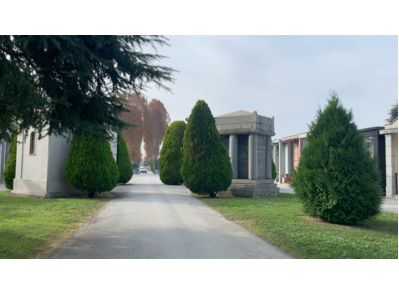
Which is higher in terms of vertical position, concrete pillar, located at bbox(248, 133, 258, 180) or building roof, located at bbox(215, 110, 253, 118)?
building roof, located at bbox(215, 110, 253, 118)

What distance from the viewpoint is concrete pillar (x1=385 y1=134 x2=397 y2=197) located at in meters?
15.6

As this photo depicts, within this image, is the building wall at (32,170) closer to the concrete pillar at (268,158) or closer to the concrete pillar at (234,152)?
the concrete pillar at (234,152)

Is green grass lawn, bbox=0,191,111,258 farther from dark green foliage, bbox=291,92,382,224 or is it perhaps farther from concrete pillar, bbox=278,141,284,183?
concrete pillar, bbox=278,141,284,183

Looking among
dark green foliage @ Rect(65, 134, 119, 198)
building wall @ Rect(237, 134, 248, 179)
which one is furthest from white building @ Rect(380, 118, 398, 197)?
dark green foliage @ Rect(65, 134, 119, 198)

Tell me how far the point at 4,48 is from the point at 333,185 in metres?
7.21

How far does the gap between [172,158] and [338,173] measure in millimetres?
15828

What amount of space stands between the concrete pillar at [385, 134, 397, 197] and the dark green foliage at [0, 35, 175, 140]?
14.7 meters

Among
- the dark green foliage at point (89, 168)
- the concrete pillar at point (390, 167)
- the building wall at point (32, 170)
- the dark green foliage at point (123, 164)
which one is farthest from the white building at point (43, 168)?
the concrete pillar at point (390, 167)

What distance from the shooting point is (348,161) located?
7191 mm

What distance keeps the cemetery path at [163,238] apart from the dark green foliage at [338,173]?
2237mm

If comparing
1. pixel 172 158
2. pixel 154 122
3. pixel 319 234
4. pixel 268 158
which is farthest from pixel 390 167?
pixel 154 122

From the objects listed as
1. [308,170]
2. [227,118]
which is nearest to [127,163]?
[227,118]

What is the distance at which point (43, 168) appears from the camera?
41.8ft

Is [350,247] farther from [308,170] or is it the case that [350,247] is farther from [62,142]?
[62,142]
